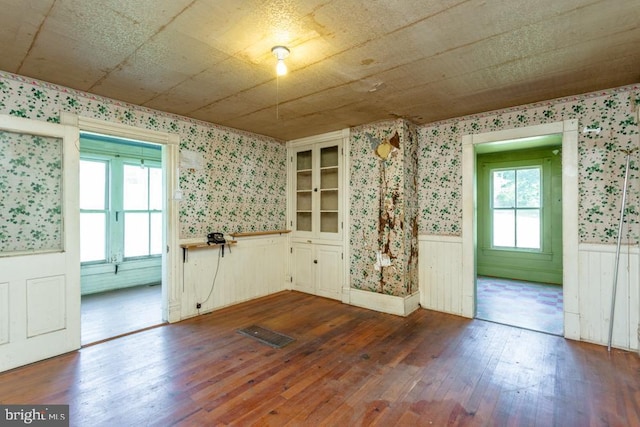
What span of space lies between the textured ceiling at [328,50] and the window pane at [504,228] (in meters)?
3.50

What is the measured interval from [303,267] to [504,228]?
426 centimetres

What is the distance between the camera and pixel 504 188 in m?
6.32

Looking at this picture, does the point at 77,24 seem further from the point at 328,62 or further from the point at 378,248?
the point at 378,248

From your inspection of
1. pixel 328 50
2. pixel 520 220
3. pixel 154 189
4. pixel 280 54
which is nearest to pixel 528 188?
pixel 520 220

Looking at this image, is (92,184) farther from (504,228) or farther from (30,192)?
(504,228)

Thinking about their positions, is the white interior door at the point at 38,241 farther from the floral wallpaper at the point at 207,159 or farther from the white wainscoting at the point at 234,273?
the white wainscoting at the point at 234,273

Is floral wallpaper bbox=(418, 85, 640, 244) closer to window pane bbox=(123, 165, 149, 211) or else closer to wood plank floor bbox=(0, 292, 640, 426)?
wood plank floor bbox=(0, 292, 640, 426)

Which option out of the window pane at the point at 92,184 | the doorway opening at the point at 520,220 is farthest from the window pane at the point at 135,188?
the doorway opening at the point at 520,220

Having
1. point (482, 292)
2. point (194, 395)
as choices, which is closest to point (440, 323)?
point (482, 292)

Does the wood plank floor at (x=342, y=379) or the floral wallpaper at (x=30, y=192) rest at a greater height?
the floral wallpaper at (x=30, y=192)

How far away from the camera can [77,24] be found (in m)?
1.97

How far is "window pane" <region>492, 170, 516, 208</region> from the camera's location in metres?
6.22

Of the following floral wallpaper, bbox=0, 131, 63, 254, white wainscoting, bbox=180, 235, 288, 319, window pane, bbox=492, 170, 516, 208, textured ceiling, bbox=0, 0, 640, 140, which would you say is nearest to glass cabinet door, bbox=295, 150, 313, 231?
white wainscoting, bbox=180, 235, 288, 319

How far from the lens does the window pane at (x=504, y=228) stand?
6.22 metres
